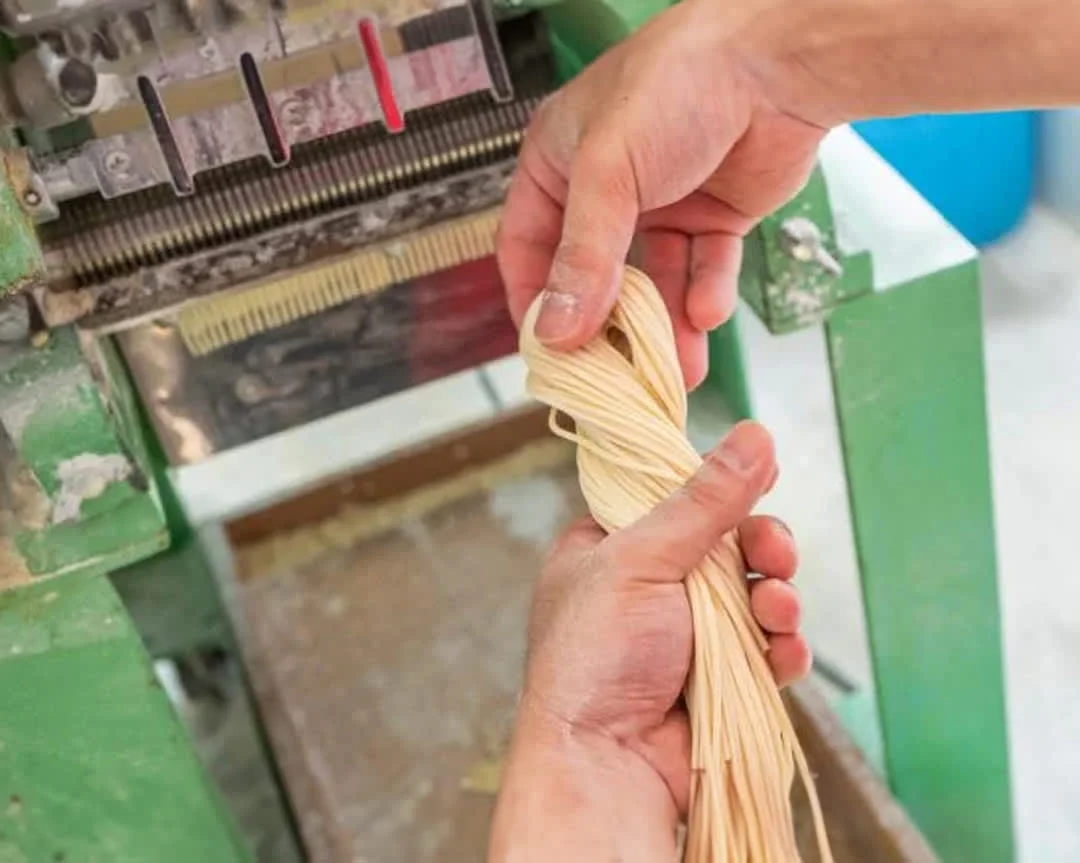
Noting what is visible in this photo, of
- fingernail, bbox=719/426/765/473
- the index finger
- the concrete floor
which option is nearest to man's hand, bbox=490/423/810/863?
fingernail, bbox=719/426/765/473

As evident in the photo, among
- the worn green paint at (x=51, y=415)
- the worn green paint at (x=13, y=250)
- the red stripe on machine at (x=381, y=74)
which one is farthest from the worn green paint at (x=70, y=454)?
the red stripe on machine at (x=381, y=74)

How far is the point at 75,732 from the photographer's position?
0.84 metres

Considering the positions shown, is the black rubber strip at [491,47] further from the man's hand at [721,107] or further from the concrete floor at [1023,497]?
the concrete floor at [1023,497]

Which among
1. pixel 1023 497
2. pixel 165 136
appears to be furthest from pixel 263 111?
pixel 1023 497

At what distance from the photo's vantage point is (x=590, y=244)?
0.75m

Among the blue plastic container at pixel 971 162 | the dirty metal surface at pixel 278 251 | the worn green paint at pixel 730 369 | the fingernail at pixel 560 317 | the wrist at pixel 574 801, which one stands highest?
the dirty metal surface at pixel 278 251

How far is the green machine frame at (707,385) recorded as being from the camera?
2.56 feet

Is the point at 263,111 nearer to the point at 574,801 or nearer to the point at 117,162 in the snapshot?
the point at 117,162

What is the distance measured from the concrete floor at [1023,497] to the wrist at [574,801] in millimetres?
884

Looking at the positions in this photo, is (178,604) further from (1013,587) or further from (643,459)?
(1013,587)

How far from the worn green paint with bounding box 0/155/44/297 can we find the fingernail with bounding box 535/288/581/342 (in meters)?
0.26

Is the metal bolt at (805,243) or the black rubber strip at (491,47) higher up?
the black rubber strip at (491,47)

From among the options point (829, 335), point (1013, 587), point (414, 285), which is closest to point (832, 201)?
point (829, 335)

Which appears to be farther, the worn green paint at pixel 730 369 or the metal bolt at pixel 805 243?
the worn green paint at pixel 730 369
